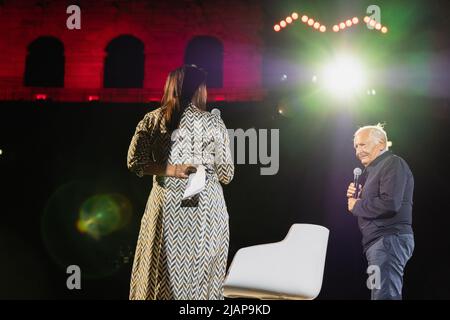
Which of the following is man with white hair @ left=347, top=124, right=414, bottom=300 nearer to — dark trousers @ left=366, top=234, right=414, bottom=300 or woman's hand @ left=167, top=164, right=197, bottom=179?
dark trousers @ left=366, top=234, right=414, bottom=300

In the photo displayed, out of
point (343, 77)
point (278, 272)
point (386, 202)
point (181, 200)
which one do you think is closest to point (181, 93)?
point (181, 200)

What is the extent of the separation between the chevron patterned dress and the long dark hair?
0.03m

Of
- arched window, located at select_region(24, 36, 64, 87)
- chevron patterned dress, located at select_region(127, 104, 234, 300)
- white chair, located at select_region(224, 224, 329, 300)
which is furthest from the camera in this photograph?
arched window, located at select_region(24, 36, 64, 87)

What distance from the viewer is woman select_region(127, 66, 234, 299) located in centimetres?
242

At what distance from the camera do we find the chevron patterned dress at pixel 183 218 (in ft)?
7.91

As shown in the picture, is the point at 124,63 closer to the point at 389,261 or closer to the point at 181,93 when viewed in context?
the point at 181,93

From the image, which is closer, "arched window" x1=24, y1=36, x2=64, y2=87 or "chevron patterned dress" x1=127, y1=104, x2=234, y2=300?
"chevron patterned dress" x1=127, y1=104, x2=234, y2=300

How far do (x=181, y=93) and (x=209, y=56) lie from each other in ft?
17.6

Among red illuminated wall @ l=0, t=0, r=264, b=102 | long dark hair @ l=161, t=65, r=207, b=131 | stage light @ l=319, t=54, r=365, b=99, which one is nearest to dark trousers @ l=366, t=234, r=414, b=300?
long dark hair @ l=161, t=65, r=207, b=131

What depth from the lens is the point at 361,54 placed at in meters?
5.97

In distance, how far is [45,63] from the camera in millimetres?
7566

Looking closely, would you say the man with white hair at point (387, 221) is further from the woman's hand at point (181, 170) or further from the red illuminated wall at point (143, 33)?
the red illuminated wall at point (143, 33)

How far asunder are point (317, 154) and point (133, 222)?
2123mm

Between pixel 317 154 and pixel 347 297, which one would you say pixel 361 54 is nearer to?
pixel 317 154
